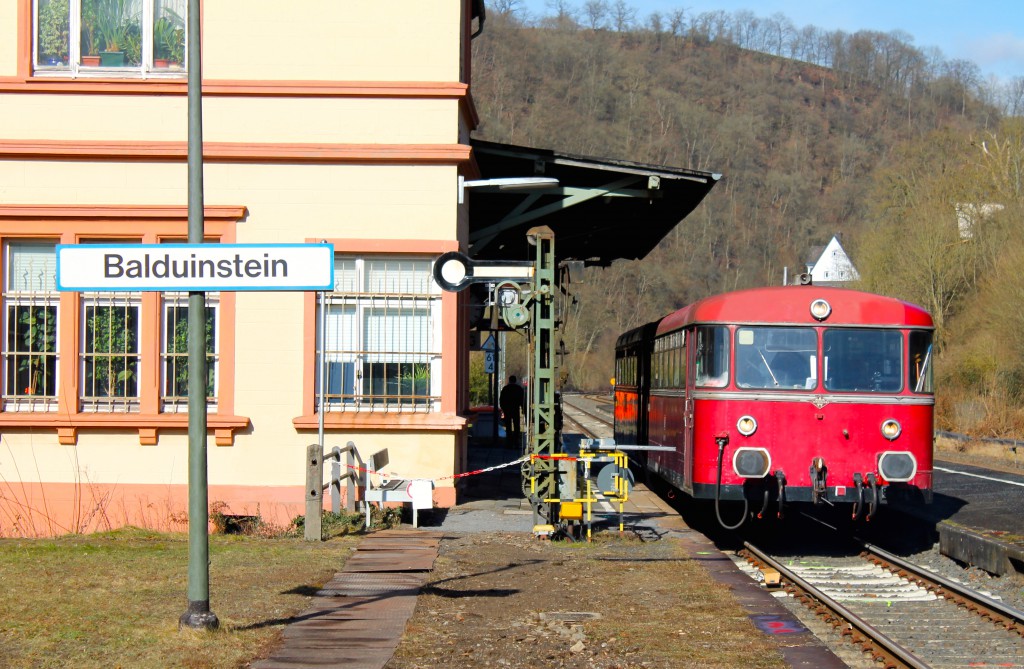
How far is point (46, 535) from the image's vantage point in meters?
13.8

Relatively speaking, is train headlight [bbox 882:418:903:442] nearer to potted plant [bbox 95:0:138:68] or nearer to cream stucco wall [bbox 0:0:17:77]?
potted plant [bbox 95:0:138:68]

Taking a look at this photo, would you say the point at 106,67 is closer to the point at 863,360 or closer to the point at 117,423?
the point at 117,423

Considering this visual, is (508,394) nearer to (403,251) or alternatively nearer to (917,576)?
(403,251)

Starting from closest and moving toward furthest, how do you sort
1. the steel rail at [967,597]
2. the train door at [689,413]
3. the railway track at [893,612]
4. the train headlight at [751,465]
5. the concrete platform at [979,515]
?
the railway track at [893,612] < the steel rail at [967,597] < the concrete platform at [979,515] < the train headlight at [751,465] < the train door at [689,413]

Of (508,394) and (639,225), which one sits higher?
(639,225)

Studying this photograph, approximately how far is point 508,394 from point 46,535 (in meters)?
11.8

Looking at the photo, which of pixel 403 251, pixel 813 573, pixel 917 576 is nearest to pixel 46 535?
pixel 403 251

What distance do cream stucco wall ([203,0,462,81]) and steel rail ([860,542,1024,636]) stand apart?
7.46 meters

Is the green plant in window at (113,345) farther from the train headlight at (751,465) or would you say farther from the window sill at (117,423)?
the train headlight at (751,465)

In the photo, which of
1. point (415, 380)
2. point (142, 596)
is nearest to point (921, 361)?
point (415, 380)

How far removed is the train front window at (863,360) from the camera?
12.8 meters

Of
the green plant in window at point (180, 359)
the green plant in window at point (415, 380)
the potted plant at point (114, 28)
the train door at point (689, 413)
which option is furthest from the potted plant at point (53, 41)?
the train door at point (689, 413)

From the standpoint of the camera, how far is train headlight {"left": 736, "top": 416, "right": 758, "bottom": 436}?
12.6m

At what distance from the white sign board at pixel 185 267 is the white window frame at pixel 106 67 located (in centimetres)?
759
